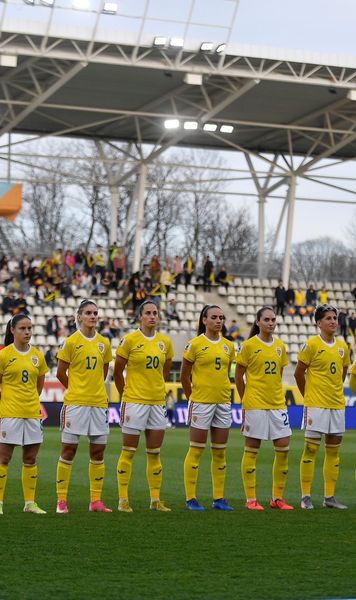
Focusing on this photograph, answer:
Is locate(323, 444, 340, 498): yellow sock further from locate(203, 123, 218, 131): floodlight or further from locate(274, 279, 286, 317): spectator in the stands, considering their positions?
locate(274, 279, 286, 317): spectator in the stands

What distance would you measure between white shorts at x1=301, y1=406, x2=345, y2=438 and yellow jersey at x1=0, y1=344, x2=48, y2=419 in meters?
2.65

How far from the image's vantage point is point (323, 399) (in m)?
11.4

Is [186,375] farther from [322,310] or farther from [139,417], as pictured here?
[322,310]

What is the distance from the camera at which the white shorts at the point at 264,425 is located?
11.1 meters

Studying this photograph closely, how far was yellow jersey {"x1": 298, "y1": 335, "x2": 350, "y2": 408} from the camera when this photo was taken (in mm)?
11430

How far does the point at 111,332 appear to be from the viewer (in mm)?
32688

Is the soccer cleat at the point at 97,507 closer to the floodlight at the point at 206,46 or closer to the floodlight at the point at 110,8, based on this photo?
the floodlight at the point at 110,8

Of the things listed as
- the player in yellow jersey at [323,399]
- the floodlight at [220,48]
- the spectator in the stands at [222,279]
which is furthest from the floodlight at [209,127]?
the player in yellow jersey at [323,399]

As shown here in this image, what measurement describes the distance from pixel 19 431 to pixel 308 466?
9.49 ft

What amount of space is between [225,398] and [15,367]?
80.8 inches

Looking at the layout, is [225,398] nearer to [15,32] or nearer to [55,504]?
[55,504]

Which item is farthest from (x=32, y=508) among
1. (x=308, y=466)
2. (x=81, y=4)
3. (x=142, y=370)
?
(x=81, y=4)

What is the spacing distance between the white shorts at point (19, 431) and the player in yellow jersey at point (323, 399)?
2.68 meters

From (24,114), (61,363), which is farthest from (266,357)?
(24,114)
